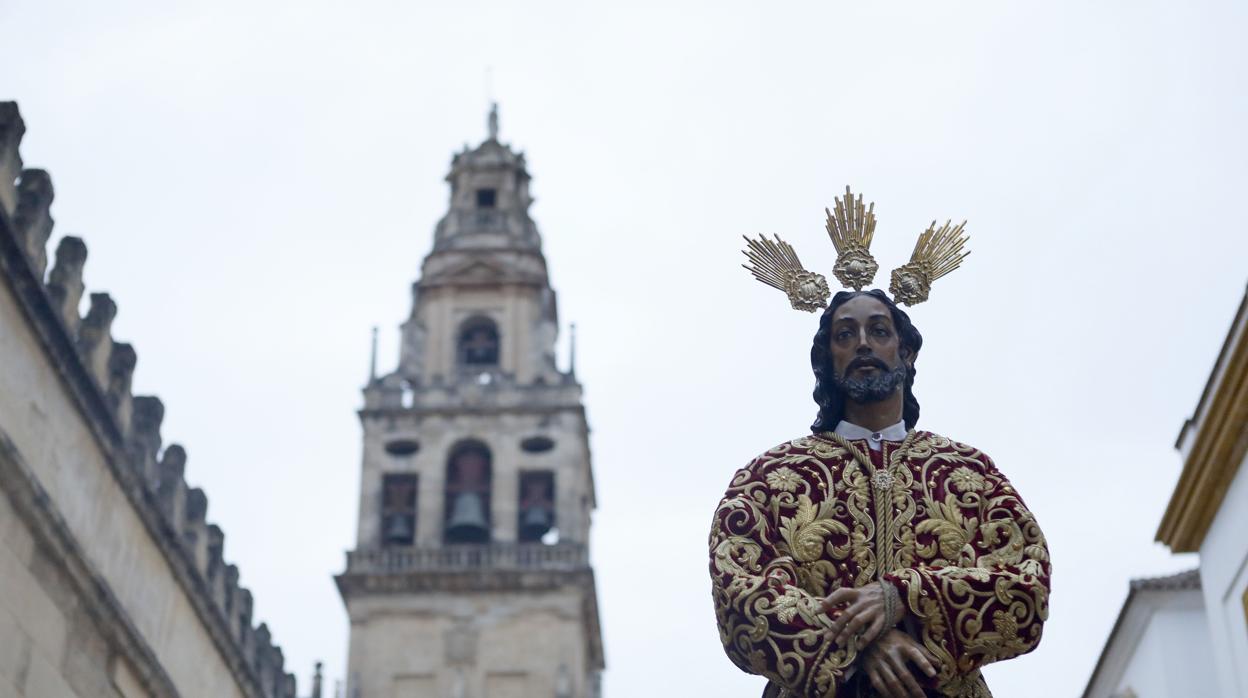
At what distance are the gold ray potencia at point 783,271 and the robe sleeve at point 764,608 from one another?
2.68 ft

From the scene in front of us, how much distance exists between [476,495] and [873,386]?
154ft

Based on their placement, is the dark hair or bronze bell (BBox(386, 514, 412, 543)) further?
bronze bell (BBox(386, 514, 412, 543))

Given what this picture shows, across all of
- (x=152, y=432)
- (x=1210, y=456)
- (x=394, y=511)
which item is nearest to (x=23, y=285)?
(x=152, y=432)

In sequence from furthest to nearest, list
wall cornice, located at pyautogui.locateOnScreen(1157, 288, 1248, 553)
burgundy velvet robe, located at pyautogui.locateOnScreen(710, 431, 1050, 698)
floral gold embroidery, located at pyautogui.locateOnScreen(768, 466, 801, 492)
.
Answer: wall cornice, located at pyautogui.locateOnScreen(1157, 288, 1248, 553)
floral gold embroidery, located at pyautogui.locateOnScreen(768, 466, 801, 492)
burgundy velvet robe, located at pyautogui.locateOnScreen(710, 431, 1050, 698)

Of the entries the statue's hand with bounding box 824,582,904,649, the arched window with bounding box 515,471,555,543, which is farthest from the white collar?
the arched window with bounding box 515,471,555,543

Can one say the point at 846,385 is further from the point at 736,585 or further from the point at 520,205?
the point at 520,205

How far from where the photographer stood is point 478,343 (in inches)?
2267

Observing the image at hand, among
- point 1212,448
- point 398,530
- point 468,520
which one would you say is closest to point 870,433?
point 1212,448

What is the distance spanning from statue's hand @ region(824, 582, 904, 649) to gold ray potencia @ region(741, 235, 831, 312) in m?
1.29

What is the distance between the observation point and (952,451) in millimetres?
8078

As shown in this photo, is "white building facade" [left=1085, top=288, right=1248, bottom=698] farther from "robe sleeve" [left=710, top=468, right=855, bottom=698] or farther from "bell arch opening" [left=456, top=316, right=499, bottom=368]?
"bell arch opening" [left=456, top=316, right=499, bottom=368]

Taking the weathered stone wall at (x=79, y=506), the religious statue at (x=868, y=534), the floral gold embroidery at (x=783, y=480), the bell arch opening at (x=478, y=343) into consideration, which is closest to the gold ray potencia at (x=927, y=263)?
the religious statue at (x=868, y=534)

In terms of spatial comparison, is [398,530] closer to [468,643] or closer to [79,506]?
[468,643]

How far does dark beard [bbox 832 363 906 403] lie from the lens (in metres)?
8.05
